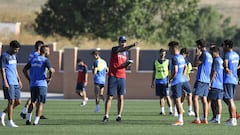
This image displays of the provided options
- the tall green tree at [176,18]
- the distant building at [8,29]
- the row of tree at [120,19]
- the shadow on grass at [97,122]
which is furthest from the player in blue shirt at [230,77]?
the tall green tree at [176,18]

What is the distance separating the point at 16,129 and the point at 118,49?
4067 mm

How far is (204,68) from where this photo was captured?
2364 centimetres

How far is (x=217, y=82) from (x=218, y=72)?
292 millimetres

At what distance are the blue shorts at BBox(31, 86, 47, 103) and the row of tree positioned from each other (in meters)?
51.5

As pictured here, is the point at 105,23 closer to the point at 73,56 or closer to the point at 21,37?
the point at 21,37

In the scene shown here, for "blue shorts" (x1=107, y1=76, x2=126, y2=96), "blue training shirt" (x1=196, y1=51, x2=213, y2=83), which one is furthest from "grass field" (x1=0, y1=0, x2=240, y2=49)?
"blue training shirt" (x1=196, y1=51, x2=213, y2=83)

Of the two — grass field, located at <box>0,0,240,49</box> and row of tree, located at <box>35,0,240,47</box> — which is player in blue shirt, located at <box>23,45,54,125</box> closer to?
row of tree, located at <box>35,0,240,47</box>

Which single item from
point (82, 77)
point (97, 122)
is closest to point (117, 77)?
point (97, 122)

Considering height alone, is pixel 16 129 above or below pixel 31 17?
below

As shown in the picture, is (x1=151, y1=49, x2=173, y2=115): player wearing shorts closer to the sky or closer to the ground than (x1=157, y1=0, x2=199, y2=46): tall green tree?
closer to the ground

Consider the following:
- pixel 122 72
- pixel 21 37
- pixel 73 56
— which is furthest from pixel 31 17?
pixel 122 72

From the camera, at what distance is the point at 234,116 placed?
22.9 meters

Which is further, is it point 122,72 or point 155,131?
point 122,72

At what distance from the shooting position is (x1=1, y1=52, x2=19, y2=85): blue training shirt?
72.0 ft
